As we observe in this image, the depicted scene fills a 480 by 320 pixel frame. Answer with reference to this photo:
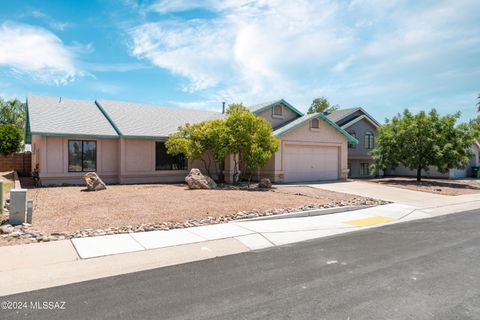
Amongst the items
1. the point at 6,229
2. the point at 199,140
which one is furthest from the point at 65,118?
the point at 6,229

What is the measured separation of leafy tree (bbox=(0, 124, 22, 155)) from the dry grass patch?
14388mm

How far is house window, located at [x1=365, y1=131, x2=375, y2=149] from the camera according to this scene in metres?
31.8

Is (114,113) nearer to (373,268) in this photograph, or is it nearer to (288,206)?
(288,206)

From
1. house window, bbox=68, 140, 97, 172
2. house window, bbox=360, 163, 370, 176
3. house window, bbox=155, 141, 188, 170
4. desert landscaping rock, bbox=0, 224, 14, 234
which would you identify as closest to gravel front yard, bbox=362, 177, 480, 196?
house window, bbox=360, 163, 370, 176

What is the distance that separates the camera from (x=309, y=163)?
23.5 metres

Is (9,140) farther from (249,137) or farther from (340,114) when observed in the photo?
(340,114)

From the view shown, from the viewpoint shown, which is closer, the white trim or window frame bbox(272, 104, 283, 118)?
window frame bbox(272, 104, 283, 118)

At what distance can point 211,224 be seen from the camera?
9.84 m

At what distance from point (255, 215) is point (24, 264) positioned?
21.5 feet

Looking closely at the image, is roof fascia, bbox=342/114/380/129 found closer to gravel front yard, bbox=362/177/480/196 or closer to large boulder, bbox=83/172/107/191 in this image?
gravel front yard, bbox=362/177/480/196

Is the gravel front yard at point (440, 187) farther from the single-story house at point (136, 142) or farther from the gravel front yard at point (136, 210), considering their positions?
the gravel front yard at point (136, 210)

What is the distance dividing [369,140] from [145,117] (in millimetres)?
20817

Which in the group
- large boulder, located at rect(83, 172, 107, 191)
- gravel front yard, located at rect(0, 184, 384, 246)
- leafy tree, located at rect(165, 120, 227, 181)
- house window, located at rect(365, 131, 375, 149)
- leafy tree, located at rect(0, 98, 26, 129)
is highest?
leafy tree, located at rect(0, 98, 26, 129)

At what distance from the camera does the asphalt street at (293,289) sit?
14.4 ft
